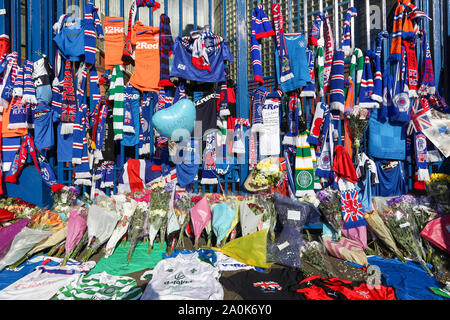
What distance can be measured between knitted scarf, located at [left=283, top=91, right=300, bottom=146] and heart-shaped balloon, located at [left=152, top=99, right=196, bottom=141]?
5.76ft

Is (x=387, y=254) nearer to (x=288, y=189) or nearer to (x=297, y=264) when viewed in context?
(x=297, y=264)

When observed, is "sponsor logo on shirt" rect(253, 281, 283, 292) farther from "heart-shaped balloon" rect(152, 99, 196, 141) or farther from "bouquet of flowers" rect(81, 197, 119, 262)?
"heart-shaped balloon" rect(152, 99, 196, 141)

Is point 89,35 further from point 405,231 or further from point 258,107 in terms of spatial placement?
point 405,231

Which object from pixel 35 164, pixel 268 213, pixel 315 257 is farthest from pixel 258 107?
pixel 35 164

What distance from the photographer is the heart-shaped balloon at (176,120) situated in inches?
171

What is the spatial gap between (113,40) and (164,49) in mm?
1031

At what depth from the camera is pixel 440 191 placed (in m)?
3.49

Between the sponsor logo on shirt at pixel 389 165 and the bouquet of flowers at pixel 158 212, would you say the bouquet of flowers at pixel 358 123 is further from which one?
the bouquet of flowers at pixel 158 212

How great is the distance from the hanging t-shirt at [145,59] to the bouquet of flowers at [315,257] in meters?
3.85

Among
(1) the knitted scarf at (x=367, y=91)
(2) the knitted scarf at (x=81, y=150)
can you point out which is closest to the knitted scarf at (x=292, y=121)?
(1) the knitted scarf at (x=367, y=91)

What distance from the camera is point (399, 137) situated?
470 centimetres

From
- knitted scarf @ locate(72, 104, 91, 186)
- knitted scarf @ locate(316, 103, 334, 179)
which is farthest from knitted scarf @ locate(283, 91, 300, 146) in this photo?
knitted scarf @ locate(72, 104, 91, 186)

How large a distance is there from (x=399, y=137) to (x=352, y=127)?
3.06 ft

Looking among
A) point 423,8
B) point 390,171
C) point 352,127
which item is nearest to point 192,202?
point 352,127
